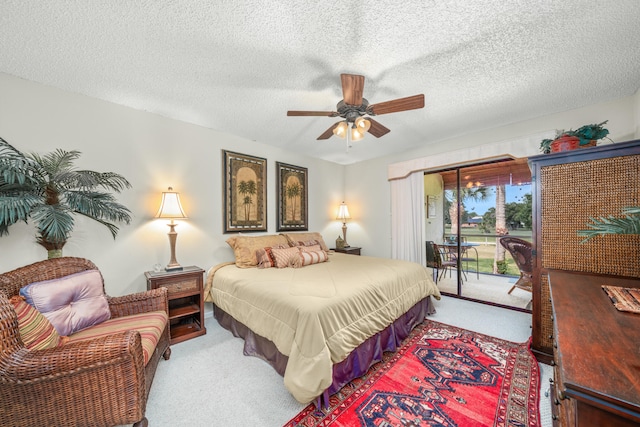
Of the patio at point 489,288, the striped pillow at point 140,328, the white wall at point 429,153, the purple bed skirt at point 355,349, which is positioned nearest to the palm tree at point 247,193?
the purple bed skirt at point 355,349

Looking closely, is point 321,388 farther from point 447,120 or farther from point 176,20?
point 447,120

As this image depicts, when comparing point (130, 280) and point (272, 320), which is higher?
→ point (130, 280)

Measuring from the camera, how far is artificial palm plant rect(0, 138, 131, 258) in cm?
163

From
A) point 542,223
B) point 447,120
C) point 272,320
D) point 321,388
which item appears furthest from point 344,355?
point 447,120

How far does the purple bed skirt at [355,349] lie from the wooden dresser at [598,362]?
4.11 ft

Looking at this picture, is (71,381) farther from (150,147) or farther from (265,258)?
(150,147)

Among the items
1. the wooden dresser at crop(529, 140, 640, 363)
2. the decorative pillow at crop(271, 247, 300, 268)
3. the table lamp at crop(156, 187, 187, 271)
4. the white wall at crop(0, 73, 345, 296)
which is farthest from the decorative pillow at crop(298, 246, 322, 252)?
the wooden dresser at crop(529, 140, 640, 363)

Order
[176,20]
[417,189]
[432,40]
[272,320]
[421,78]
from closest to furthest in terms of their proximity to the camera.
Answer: [176,20] < [432,40] < [272,320] < [421,78] < [417,189]

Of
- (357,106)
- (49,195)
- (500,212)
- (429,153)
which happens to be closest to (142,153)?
(49,195)

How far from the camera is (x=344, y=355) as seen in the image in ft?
5.47

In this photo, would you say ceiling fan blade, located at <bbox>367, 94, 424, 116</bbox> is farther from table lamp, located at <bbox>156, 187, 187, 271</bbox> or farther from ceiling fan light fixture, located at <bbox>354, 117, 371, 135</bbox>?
table lamp, located at <bbox>156, 187, 187, 271</bbox>

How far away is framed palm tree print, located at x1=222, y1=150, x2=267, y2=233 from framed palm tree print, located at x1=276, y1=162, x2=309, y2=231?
0.29 meters

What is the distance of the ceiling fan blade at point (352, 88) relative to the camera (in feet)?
5.43

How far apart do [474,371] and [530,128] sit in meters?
2.88
